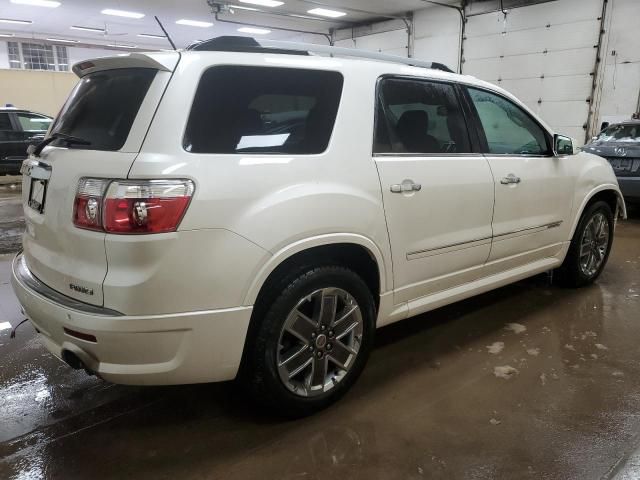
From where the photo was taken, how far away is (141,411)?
8.14 ft

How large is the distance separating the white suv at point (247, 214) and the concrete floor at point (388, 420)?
0.28 metres

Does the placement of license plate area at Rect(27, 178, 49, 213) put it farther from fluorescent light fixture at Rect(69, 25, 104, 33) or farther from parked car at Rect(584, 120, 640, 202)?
fluorescent light fixture at Rect(69, 25, 104, 33)

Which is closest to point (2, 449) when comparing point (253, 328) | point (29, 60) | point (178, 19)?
point (253, 328)

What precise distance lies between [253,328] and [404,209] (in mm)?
1022

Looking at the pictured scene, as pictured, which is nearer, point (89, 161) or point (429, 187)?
point (89, 161)

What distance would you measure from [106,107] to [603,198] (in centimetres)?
401

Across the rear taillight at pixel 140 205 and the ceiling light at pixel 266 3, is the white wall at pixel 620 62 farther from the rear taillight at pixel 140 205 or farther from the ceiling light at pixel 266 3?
the rear taillight at pixel 140 205

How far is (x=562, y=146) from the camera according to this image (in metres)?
3.67

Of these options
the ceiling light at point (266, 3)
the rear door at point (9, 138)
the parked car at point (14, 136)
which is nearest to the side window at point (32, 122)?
the parked car at point (14, 136)

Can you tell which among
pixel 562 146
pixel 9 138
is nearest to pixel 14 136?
pixel 9 138

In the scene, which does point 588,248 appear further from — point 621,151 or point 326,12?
point 326,12

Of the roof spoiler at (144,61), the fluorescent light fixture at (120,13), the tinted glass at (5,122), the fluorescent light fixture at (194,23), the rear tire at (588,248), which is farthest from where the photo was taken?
the fluorescent light fixture at (194,23)

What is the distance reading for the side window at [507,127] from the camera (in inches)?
126

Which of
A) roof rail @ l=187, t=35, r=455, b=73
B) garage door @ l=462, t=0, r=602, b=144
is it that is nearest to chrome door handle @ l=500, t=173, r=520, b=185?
roof rail @ l=187, t=35, r=455, b=73
